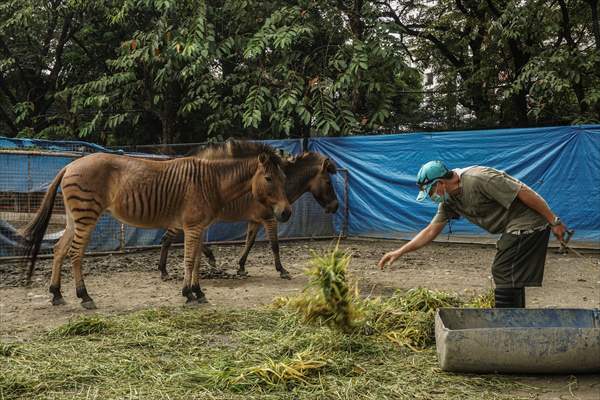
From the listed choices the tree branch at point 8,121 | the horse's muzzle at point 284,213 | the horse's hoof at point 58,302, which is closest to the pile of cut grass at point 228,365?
the horse's hoof at point 58,302

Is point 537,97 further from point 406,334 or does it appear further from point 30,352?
point 30,352

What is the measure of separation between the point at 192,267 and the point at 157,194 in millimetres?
1001

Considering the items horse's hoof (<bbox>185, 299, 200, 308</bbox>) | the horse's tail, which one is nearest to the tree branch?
the horse's tail

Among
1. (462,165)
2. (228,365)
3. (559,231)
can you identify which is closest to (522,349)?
(559,231)

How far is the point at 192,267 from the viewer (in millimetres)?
6703

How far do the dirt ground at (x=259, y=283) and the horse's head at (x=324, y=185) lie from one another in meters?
1.11

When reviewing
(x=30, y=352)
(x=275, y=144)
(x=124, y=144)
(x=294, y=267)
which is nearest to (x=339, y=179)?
(x=275, y=144)

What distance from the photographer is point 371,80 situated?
12.1 metres

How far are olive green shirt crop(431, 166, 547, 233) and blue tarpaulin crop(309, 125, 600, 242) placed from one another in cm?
618

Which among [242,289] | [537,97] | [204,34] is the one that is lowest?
[242,289]

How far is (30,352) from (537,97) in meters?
10.6

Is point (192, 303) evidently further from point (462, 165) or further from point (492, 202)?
point (462, 165)

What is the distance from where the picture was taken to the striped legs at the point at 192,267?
6.60m

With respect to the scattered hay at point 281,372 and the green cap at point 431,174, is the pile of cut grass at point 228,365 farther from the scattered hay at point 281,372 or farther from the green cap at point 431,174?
the green cap at point 431,174
